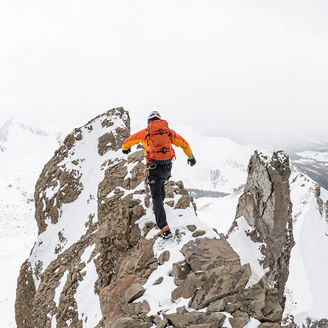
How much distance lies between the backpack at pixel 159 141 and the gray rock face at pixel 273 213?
15.3m

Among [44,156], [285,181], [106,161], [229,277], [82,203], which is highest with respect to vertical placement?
[44,156]

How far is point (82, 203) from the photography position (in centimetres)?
1831

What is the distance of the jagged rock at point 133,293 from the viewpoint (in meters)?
5.77

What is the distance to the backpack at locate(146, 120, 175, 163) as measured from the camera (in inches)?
300

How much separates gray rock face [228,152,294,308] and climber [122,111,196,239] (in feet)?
48.1

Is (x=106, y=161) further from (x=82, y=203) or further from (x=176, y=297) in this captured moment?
(x=176, y=297)

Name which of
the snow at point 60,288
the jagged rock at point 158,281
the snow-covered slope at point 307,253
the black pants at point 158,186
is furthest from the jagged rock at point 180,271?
the snow-covered slope at point 307,253

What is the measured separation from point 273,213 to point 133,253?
15.6m

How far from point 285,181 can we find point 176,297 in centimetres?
1801

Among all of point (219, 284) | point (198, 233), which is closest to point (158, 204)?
point (198, 233)

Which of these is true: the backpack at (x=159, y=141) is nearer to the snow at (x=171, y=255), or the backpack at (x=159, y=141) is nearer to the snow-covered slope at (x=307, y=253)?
the snow at (x=171, y=255)

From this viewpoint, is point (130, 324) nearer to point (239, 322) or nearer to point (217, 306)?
point (217, 306)

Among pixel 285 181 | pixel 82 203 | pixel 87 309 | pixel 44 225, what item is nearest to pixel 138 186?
pixel 87 309

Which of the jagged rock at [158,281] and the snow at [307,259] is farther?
the snow at [307,259]
